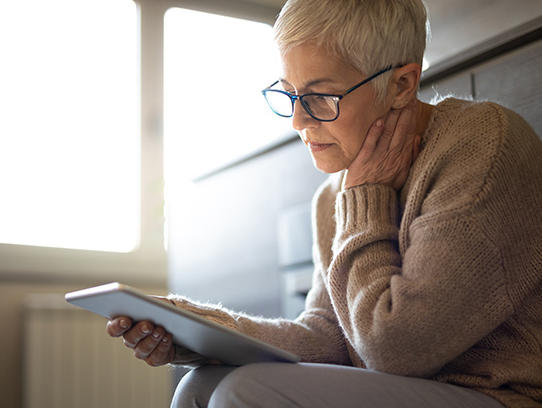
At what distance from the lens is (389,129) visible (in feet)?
3.46

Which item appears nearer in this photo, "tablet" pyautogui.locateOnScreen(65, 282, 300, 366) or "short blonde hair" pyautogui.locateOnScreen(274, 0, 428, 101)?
"tablet" pyautogui.locateOnScreen(65, 282, 300, 366)

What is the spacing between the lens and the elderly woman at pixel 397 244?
2.68 ft

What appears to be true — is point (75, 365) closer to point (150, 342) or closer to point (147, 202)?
point (147, 202)

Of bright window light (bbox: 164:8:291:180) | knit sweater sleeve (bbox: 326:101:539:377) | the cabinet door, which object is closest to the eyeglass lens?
knit sweater sleeve (bbox: 326:101:539:377)

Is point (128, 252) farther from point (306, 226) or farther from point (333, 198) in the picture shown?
point (333, 198)

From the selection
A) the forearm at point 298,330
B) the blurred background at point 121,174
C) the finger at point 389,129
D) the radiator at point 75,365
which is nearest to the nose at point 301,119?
the finger at point 389,129

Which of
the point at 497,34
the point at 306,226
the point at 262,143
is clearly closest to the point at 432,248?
the point at 497,34

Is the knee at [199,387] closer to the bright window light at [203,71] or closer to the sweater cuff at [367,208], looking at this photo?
the sweater cuff at [367,208]

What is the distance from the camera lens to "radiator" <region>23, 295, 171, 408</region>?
8.00 feet

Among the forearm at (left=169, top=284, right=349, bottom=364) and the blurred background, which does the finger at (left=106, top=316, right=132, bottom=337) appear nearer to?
the forearm at (left=169, top=284, right=349, bottom=364)

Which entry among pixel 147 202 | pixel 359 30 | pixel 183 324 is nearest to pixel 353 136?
pixel 359 30

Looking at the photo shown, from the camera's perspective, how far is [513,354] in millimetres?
869

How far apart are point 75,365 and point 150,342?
1.74 meters

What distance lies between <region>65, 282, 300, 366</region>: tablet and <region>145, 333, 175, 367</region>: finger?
0.07 ft
